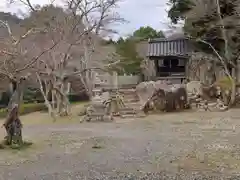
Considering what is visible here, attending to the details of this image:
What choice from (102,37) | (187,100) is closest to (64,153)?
(187,100)

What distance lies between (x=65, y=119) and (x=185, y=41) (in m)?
10.7

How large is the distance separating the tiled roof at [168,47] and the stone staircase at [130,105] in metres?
5.49

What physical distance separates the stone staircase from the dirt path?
124 inches

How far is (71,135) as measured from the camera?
34.2 ft

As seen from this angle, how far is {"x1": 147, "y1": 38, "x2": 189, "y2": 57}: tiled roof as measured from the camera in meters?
22.9

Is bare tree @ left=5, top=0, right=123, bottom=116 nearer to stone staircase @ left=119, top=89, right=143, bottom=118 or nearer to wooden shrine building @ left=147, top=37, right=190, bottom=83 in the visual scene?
stone staircase @ left=119, top=89, right=143, bottom=118

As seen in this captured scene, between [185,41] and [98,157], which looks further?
[185,41]

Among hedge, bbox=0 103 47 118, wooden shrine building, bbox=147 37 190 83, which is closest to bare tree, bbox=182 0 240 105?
wooden shrine building, bbox=147 37 190 83

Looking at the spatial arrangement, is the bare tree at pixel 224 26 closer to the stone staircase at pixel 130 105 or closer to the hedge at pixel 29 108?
the stone staircase at pixel 130 105

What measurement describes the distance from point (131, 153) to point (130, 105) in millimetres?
9182

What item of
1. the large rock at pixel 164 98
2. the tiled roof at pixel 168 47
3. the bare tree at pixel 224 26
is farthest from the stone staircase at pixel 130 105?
the tiled roof at pixel 168 47

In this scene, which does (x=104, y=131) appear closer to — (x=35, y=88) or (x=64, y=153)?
(x=64, y=153)

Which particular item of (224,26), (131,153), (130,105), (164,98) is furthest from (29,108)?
(131,153)

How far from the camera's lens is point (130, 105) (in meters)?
16.6
